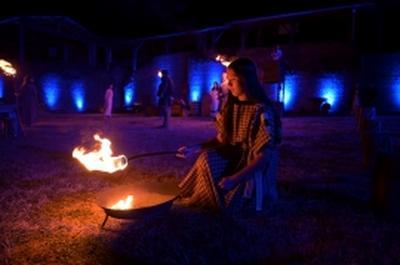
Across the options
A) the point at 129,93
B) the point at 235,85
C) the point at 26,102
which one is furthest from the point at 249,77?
the point at 129,93

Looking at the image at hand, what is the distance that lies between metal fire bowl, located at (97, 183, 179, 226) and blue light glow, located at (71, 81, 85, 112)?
29.6 m

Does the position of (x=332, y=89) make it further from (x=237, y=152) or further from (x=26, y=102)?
(x=237, y=152)

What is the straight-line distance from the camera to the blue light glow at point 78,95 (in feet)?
106

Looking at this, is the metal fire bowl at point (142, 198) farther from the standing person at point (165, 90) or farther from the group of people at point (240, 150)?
the standing person at point (165, 90)

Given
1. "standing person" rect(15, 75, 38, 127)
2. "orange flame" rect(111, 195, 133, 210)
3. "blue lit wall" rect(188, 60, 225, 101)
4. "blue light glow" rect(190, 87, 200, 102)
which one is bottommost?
"orange flame" rect(111, 195, 133, 210)

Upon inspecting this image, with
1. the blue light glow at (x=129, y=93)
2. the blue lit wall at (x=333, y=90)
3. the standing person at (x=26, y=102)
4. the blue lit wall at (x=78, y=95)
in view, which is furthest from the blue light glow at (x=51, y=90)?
the blue lit wall at (x=333, y=90)

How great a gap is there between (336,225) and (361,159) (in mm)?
4392

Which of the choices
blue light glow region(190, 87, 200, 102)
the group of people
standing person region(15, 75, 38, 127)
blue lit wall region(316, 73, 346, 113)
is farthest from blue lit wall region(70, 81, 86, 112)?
the group of people

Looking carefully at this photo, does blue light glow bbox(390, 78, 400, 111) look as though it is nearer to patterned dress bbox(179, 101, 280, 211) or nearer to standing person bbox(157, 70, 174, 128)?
standing person bbox(157, 70, 174, 128)

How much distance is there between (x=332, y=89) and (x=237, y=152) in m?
21.8

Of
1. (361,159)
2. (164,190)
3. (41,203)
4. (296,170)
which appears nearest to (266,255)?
(164,190)

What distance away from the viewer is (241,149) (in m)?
4.29

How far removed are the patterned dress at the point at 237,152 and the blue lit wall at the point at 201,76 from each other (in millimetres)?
24512

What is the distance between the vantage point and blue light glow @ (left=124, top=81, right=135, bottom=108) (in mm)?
35156
